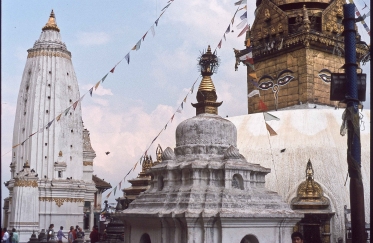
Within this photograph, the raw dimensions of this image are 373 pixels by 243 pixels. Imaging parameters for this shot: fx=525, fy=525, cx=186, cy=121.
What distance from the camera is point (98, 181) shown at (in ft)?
193

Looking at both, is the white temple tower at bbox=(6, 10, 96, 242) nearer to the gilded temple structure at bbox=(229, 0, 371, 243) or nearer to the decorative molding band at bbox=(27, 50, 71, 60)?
the decorative molding band at bbox=(27, 50, 71, 60)

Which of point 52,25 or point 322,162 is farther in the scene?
point 52,25

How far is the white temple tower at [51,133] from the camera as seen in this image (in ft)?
136

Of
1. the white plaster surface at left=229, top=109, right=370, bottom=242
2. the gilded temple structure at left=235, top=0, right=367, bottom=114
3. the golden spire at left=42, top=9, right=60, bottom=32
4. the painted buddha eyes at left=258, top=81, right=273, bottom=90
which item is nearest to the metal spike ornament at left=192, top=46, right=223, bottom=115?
the white plaster surface at left=229, top=109, right=370, bottom=242

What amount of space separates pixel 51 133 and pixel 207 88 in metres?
29.2

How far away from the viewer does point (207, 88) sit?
1602cm

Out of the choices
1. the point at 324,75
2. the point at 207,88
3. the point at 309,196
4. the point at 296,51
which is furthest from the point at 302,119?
the point at 207,88

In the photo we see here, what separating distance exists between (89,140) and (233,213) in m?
39.7

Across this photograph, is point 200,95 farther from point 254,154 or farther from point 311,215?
point 254,154

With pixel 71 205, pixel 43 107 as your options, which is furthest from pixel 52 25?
pixel 71 205

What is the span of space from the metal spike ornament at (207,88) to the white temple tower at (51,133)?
2643cm

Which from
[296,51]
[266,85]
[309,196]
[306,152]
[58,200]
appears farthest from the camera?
[58,200]

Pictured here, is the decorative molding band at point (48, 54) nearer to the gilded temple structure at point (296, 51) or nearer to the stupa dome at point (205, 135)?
the gilded temple structure at point (296, 51)

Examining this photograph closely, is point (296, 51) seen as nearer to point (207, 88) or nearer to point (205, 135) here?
point (207, 88)
